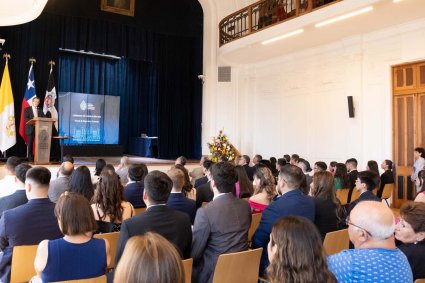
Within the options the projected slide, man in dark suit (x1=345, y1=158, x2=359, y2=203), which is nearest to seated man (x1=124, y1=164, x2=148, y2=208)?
man in dark suit (x1=345, y1=158, x2=359, y2=203)

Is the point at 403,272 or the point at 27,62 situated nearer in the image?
the point at 403,272

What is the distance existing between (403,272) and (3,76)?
10560 mm

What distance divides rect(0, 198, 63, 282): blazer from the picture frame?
950 centimetres

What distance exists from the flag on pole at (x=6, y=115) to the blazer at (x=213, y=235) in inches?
338

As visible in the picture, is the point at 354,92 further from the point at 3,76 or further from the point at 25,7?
the point at 3,76

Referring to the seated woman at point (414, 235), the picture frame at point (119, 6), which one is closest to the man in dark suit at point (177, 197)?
the seated woman at point (414, 235)

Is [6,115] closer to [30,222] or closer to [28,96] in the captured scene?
[28,96]

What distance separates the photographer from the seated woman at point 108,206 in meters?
3.25

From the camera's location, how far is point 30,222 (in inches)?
106

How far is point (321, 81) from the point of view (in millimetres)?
10211

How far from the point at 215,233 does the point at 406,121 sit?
7.15 metres

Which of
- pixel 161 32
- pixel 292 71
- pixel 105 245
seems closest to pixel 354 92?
pixel 292 71

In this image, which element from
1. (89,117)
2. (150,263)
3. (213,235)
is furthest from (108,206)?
(89,117)

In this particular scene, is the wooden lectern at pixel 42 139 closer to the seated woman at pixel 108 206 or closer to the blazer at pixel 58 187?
the blazer at pixel 58 187
